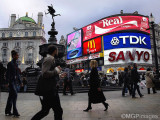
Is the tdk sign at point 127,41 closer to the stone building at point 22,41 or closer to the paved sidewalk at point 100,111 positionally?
the stone building at point 22,41

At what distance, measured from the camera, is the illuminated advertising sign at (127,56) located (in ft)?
131

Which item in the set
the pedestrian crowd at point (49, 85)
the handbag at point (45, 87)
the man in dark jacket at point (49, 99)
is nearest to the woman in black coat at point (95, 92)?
the pedestrian crowd at point (49, 85)

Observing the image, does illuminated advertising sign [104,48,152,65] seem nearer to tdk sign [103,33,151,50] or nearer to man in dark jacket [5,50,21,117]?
tdk sign [103,33,151,50]

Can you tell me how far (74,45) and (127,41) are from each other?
1919 centimetres

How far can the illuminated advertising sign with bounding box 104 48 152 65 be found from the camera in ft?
131

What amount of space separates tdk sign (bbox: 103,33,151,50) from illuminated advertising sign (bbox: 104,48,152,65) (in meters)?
1.08

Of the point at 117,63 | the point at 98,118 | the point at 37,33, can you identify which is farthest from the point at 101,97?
the point at 37,33

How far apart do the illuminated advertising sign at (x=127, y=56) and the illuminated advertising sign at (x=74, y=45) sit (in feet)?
38.5

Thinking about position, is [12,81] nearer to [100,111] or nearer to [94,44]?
[100,111]

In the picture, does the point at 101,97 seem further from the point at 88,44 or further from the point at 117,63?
the point at 88,44

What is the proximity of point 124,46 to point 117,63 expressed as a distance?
4.82 m

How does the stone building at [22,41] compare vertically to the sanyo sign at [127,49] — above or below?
above

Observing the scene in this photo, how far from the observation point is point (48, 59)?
300cm

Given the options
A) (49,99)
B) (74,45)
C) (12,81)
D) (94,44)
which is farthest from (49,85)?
(74,45)
